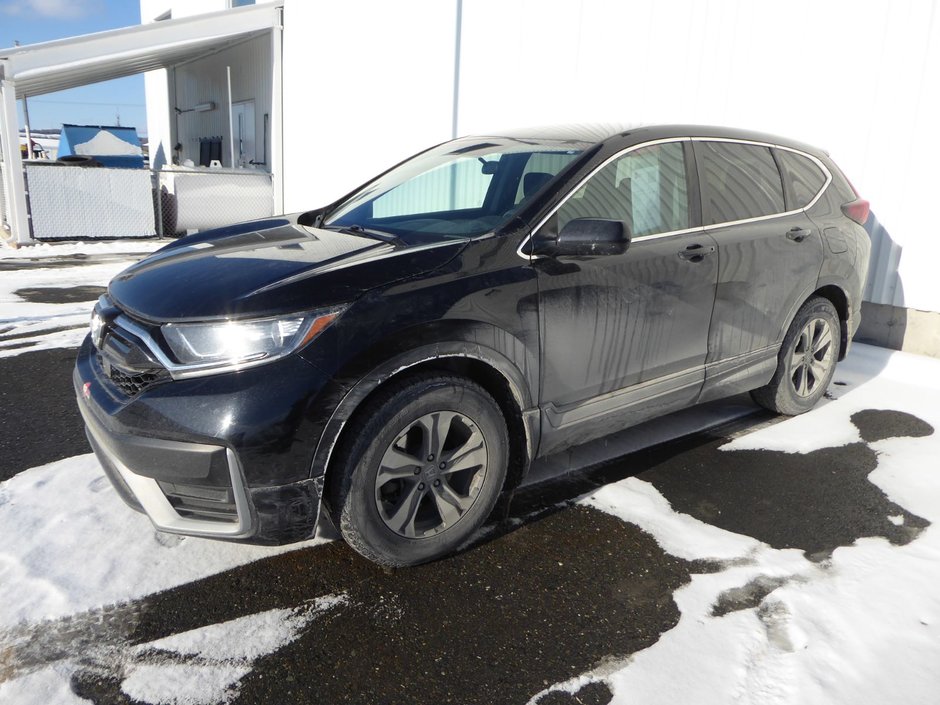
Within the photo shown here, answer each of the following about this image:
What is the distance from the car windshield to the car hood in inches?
9.9

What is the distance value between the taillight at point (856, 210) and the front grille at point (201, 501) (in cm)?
384

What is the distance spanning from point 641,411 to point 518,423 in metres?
0.77

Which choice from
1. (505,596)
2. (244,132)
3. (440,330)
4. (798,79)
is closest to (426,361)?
(440,330)

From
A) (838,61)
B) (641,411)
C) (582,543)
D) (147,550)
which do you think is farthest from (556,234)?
(838,61)

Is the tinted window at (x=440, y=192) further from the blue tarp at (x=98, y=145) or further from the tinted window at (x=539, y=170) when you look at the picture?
the blue tarp at (x=98, y=145)

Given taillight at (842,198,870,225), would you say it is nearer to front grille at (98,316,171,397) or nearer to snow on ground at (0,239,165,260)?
front grille at (98,316,171,397)

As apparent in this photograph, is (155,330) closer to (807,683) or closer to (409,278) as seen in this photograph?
(409,278)

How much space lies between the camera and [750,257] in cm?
371

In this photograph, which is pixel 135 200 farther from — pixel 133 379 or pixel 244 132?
pixel 133 379

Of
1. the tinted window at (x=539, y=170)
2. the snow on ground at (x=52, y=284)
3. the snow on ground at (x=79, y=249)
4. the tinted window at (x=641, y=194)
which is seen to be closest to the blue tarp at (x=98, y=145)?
the snow on ground at (x=79, y=249)

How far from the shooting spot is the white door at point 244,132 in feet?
57.0

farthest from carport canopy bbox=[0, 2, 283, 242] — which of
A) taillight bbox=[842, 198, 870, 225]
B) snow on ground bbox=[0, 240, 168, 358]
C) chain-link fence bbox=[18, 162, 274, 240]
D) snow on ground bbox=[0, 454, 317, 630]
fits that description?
taillight bbox=[842, 198, 870, 225]

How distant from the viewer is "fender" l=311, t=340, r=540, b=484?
240 cm

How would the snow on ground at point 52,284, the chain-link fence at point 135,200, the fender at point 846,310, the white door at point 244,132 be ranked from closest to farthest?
the fender at point 846,310
the snow on ground at point 52,284
the chain-link fence at point 135,200
the white door at point 244,132
